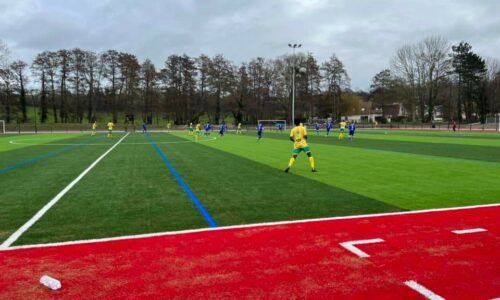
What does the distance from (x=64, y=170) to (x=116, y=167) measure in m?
1.71

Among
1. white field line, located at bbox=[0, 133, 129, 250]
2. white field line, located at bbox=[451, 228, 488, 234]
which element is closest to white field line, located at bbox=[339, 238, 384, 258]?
white field line, located at bbox=[451, 228, 488, 234]

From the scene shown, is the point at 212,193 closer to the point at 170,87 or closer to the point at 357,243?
the point at 357,243

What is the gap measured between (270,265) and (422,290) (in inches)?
63.0

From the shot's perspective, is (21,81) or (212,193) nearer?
(212,193)

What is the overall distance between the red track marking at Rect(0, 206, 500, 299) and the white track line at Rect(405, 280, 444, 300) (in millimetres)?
58

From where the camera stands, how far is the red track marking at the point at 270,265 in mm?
3836

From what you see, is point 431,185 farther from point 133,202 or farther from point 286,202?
point 133,202

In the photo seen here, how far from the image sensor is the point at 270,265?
14.8ft

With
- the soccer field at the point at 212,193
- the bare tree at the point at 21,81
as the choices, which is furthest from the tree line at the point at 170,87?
the soccer field at the point at 212,193

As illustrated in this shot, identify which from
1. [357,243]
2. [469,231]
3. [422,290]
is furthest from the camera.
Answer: [469,231]

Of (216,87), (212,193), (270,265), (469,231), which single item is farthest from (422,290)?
(216,87)

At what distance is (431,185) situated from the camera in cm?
994

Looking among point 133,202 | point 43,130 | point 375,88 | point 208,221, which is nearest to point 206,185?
point 133,202

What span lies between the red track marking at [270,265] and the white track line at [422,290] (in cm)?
6
